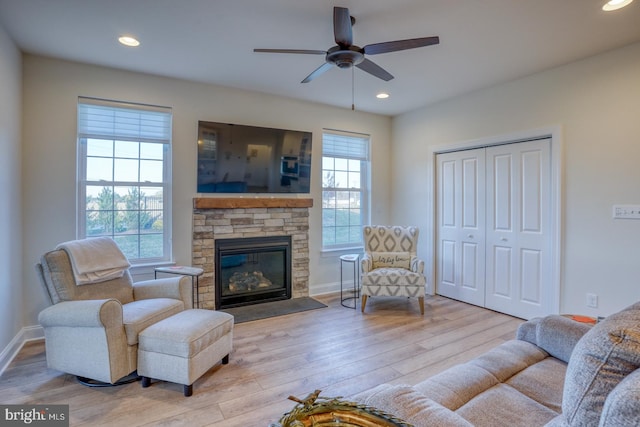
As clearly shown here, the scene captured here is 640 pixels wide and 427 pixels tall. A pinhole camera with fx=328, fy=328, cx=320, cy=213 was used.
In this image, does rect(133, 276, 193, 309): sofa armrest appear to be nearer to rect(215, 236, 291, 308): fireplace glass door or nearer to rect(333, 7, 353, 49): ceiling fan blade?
rect(215, 236, 291, 308): fireplace glass door

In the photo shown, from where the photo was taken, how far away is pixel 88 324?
7.11ft

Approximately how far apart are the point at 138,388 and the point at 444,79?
4.08 m

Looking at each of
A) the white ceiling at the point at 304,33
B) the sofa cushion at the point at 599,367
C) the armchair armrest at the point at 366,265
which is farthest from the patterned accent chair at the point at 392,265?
the sofa cushion at the point at 599,367

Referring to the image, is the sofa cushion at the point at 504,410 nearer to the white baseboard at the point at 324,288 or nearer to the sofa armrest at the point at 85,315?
the sofa armrest at the point at 85,315

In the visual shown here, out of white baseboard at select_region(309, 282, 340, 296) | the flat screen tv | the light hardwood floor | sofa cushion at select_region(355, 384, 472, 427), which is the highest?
the flat screen tv

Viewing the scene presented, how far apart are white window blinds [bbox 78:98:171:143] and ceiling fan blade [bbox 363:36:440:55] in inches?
97.5

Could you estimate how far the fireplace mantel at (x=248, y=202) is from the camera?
148 inches

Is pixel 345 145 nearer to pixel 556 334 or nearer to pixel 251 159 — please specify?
pixel 251 159

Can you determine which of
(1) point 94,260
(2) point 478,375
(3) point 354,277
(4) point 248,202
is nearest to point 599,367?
(2) point 478,375

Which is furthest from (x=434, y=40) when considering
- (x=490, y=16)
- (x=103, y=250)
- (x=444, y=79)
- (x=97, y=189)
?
(x=97, y=189)

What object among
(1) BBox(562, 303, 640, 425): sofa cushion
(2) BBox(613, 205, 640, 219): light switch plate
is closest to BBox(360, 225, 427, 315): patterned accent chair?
(2) BBox(613, 205, 640, 219): light switch plate

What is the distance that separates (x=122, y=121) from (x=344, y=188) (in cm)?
292

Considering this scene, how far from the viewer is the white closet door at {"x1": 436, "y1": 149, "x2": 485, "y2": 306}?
13.6 feet

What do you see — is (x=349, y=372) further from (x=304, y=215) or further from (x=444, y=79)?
(x=444, y=79)
